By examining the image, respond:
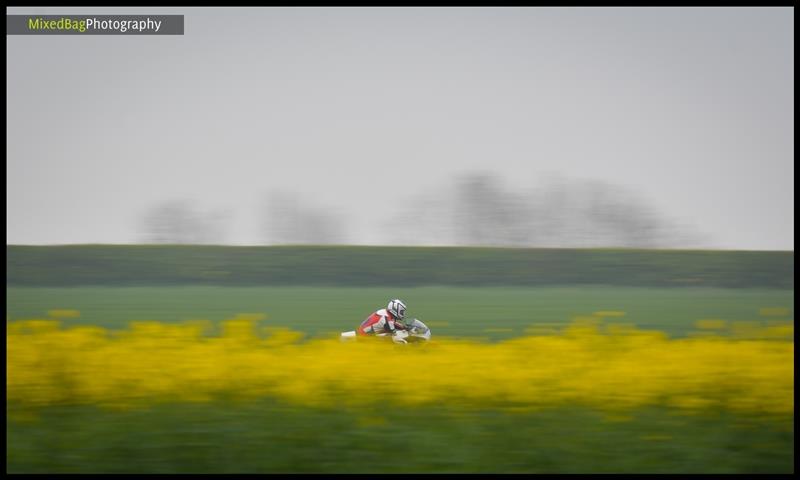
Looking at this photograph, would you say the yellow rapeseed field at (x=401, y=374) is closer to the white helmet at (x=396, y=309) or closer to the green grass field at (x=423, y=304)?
the white helmet at (x=396, y=309)

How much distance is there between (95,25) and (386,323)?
4516mm

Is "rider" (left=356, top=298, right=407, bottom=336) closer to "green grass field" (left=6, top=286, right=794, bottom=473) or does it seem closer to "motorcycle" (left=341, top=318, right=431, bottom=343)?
"motorcycle" (left=341, top=318, right=431, bottom=343)

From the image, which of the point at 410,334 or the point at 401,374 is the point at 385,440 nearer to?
the point at 401,374

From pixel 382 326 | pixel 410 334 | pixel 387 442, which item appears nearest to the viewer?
pixel 387 442

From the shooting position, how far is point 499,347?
6.00 meters

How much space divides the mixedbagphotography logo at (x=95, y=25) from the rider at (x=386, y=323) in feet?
12.8

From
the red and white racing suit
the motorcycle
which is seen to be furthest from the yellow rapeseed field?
the red and white racing suit

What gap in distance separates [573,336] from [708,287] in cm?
1710

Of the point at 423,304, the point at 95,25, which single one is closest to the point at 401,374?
the point at 95,25

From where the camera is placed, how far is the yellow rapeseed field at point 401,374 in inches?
205

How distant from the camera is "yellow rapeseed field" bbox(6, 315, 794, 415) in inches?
205

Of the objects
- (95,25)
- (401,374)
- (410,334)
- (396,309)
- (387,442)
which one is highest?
(95,25)

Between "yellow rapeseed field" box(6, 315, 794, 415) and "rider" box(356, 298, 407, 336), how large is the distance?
2248 millimetres

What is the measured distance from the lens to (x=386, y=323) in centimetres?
820
